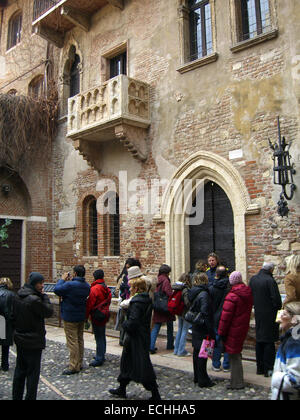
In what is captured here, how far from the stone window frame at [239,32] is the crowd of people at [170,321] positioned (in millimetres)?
4910

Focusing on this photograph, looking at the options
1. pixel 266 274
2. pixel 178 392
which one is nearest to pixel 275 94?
pixel 266 274

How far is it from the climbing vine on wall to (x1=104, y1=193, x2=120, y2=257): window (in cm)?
370

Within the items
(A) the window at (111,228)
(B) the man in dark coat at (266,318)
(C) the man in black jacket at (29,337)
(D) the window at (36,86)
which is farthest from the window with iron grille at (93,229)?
(C) the man in black jacket at (29,337)

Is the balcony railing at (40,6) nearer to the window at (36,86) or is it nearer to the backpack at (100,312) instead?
the window at (36,86)

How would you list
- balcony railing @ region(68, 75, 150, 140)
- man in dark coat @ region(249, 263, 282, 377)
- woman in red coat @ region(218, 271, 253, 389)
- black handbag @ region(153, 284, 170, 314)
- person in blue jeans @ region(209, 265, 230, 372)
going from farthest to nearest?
1. balcony railing @ region(68, 75, 150, 140)
2. black handbag @ region(153, 284, 170, 314)
3. person in blue jeans @ region(209, 265, 230, 372)
4. man in dark coat @ region(249, 263, 282, 377)
5. woman in red coat @ region(218, 271, 253, 389)

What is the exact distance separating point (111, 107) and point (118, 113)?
38 cm

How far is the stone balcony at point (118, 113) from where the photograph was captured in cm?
1094

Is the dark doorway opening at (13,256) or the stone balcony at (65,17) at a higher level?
the stone balcony at (65,17)

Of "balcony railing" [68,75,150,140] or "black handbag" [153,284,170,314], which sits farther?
"balcony railing" [68,75,150,140]

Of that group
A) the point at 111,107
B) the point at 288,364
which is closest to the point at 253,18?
the point at 111,107

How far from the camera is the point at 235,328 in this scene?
5707mm

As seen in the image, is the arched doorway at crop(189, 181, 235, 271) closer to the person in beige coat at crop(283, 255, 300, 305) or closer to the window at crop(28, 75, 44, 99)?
the person in beige coat at crop(283, 255, 300, 305)

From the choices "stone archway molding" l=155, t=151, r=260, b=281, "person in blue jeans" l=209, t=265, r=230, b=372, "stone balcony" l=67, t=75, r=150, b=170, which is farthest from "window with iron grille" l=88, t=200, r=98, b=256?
"person in blue jeans" l=209, t=265, r=230, b=372

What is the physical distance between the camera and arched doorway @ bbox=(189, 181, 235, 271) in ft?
32.4
